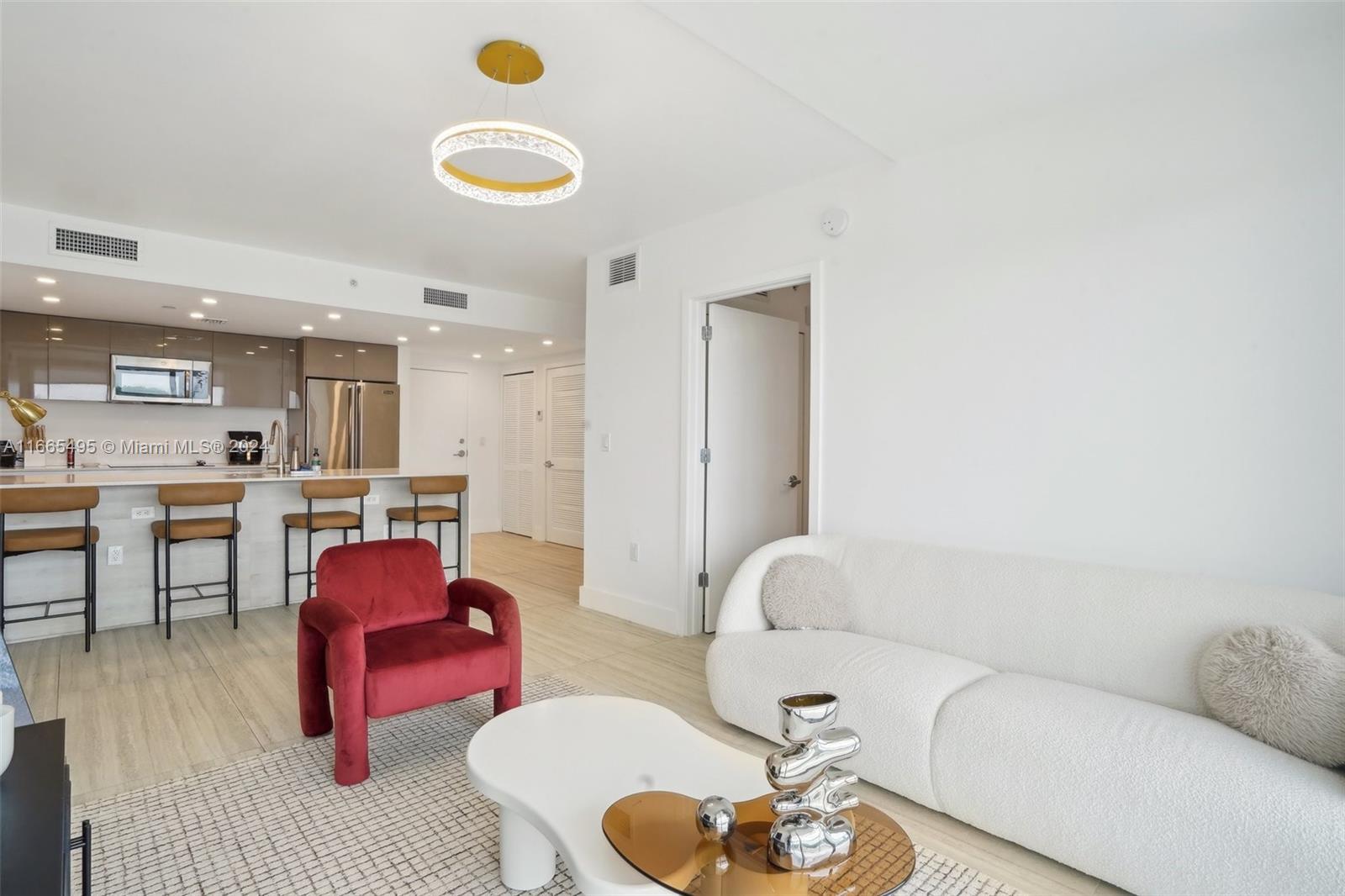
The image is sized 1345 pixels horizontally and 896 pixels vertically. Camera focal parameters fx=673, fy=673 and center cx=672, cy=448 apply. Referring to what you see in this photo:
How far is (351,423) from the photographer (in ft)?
22.3

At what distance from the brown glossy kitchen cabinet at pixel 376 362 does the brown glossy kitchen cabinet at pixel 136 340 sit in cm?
160

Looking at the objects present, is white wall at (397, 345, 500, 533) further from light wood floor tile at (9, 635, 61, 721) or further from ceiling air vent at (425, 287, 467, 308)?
light wood floor tile at (9, 635, 61, 721)

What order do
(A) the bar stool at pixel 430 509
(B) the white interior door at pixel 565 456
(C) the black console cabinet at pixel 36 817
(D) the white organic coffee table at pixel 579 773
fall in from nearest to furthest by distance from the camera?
(C) the black console cabinet at pixel 36 817, (D) the white organic coffee table at pixel 579 773, (A) the bar stool at pixel 430 509, (B) the white interior door at pixel 565 456

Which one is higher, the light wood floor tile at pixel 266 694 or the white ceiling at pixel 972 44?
the white ceiling at pixel 972 44

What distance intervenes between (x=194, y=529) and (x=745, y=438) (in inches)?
135

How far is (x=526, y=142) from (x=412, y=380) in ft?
20.0

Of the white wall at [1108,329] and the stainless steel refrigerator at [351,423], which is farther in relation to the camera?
the stainless steel refrigerator at [351,423]

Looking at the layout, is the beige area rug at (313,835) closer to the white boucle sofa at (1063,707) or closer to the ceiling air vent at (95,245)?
the white boucle sofa at (1063,707)

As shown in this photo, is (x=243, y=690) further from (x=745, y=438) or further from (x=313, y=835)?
(x=745, y=438)

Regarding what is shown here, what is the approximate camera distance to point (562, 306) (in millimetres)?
6609

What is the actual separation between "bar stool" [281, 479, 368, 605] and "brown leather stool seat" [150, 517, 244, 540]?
399mm

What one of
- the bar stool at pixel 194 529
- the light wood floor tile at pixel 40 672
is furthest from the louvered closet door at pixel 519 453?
the light wood floor tile at pixel 40 672

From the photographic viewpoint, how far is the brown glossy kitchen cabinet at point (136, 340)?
573 cm

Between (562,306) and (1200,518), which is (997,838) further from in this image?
(562,306)
